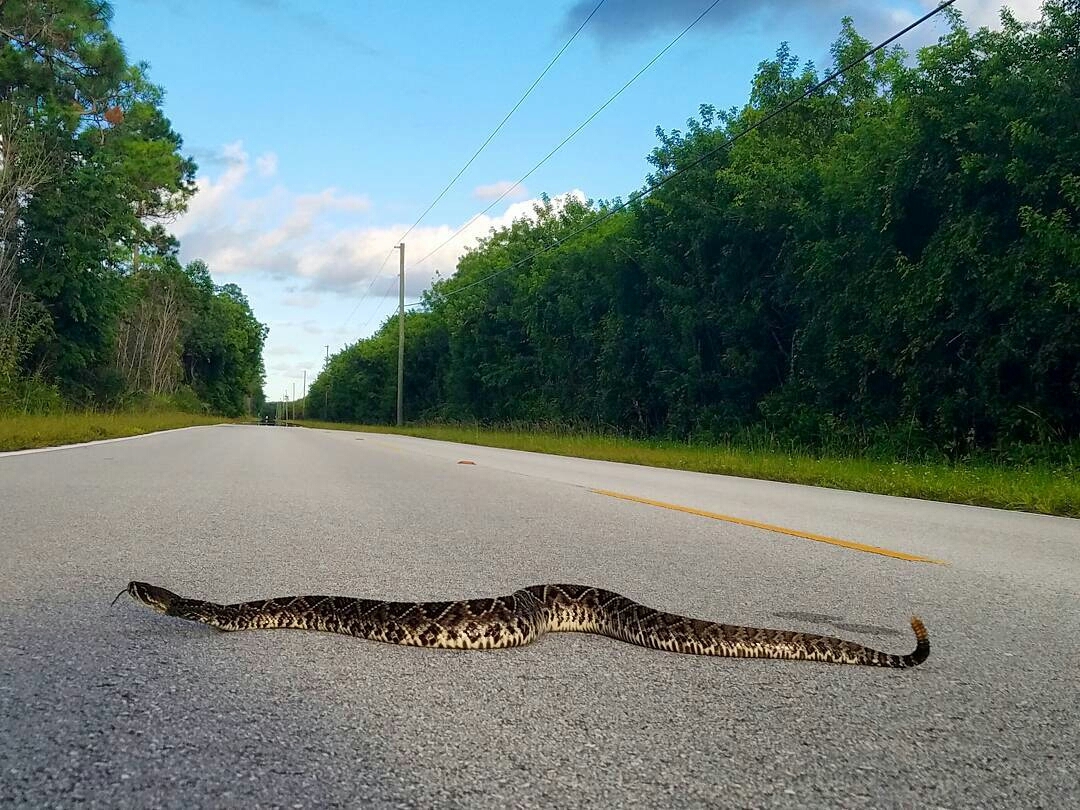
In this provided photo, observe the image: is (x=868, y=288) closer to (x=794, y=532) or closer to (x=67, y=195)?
(x=794, y=532)

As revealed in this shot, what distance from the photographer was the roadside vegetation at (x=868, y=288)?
1475cm

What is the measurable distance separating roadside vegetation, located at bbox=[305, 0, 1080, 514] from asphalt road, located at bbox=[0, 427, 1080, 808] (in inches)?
262

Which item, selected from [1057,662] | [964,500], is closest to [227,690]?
[1057,662]

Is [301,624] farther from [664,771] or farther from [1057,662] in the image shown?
[1057,662]

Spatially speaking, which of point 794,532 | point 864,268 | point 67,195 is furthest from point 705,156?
point 67,195

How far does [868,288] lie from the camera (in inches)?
754

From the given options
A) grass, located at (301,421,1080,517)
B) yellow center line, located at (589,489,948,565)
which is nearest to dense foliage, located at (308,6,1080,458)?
grass, located at (301,421,1080,517)

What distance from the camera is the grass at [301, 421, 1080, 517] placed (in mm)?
10570

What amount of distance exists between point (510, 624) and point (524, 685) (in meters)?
0.60

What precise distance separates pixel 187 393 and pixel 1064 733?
2734 inches

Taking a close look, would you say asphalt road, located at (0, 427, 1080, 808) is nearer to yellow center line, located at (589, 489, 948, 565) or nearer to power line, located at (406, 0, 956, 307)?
yellow center line, located at (589, 489, 948, 565)

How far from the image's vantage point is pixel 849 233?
66.0 ft

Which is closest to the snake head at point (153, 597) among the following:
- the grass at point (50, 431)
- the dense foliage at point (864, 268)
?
the dense foliage at point (864, 268)

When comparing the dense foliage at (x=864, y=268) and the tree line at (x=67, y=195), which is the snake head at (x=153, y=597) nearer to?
the dense foliage at (x=864, y=268)
